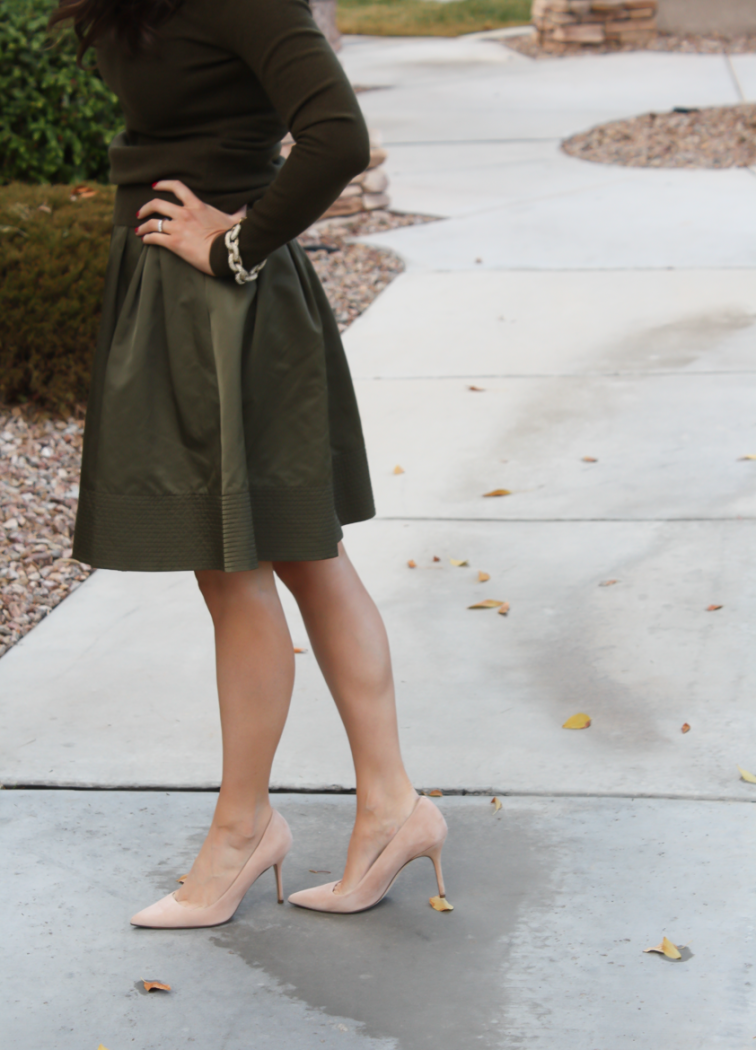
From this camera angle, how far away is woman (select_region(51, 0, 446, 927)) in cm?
190

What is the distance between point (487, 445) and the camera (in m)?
4.89

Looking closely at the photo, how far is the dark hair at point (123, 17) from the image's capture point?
1.88 m

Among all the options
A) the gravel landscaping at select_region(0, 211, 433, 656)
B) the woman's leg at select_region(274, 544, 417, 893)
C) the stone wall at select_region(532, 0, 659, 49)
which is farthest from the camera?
the stone wall at select_region(532, 0, 659, 49)

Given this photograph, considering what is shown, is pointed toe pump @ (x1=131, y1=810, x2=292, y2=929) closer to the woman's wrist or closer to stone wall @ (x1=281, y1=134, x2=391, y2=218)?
the woman's wrist

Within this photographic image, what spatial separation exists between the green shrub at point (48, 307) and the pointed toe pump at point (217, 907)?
131 inches

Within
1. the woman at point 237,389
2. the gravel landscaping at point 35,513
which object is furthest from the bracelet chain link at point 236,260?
the gravel landscaping at point 35,513

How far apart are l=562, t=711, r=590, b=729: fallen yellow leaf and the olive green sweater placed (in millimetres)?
1483

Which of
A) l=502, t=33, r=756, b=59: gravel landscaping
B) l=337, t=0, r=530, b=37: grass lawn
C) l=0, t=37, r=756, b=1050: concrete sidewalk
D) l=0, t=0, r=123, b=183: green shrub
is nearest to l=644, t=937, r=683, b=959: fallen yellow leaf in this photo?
l=0, t=37, r=756, b=1050: concrete sidewalk

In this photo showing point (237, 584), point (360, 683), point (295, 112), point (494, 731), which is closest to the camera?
point (295, 112)

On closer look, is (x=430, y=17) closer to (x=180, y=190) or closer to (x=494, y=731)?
(x=494, y=731)

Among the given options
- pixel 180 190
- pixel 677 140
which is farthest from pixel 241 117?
pixel 677 140

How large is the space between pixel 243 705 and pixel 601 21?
638 inches

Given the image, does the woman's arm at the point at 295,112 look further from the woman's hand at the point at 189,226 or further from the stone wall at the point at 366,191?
the stone wall at the point at 366,191

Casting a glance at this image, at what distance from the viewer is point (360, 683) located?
7.41 feet
